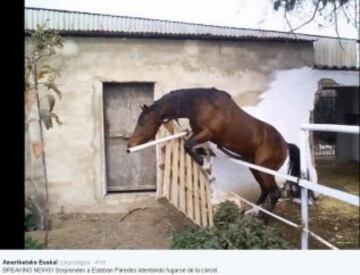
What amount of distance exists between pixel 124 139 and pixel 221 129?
34 centimetres

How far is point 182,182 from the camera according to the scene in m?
1.61

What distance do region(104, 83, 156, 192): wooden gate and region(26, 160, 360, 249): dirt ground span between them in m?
0.10

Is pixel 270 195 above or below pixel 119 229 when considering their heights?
above

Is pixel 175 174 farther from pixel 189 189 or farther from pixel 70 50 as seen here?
pixel 70 50

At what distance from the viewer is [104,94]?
1614 millimetres

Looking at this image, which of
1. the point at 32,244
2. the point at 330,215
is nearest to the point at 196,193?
the point at 330,215

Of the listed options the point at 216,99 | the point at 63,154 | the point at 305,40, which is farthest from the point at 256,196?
the point at 63,154

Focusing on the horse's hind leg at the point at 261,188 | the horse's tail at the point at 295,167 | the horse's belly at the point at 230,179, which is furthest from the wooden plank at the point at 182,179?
the horse's tail at the point at 295,167

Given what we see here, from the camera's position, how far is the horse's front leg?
1585 millimetres

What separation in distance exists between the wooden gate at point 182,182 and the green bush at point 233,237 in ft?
0.18

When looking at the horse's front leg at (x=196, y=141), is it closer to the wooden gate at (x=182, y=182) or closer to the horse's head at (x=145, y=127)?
the wooden gate at (x=182, y=182)

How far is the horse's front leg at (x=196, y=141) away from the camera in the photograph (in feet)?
5.20

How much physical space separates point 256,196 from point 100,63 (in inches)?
28.2
